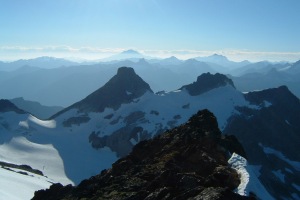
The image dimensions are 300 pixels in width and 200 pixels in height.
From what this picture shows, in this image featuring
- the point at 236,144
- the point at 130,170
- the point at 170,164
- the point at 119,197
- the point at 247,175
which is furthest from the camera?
the point at 236,144

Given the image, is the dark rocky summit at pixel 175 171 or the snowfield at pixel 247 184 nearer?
the snowfield at pixel 247 184

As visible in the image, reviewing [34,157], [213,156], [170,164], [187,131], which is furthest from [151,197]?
[34,157]

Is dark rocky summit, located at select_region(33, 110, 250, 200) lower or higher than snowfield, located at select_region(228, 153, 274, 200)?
lower

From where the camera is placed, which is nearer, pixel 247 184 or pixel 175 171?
pixel 247 184

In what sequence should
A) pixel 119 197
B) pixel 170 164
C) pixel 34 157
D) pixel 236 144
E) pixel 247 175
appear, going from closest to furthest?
pixel 247 175 < pixel 119 197 < pixel 170 164 < pixel 236 144 < pixel 34 157

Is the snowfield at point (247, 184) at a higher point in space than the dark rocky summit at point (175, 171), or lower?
higher

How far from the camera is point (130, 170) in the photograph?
3684 cm

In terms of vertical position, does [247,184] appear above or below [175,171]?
above

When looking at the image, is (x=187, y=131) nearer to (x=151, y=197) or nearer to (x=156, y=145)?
(x=156, y=145)

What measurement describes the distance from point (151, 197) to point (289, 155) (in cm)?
17289

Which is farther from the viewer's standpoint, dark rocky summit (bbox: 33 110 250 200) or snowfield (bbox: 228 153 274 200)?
dark rocky summit (bbox: 33 110 250 200)

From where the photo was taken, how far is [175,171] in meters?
30.0

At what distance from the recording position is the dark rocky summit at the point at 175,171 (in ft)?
84.1

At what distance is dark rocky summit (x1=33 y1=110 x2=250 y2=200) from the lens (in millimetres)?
25641
